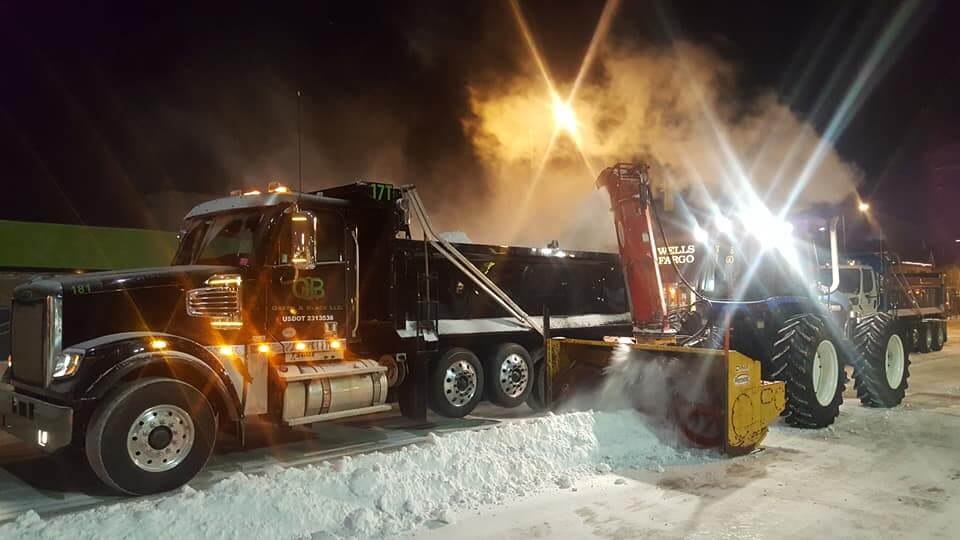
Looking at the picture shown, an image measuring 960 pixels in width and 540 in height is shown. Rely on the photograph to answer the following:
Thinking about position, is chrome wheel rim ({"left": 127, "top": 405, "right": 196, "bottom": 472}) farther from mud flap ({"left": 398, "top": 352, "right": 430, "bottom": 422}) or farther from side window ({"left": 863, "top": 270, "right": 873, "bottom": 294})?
side window ({"left": 863, "top": 270, "right": 873, "bottom": 294})

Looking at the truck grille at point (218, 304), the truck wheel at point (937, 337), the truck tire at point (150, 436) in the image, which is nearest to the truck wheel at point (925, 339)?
the truck wheel at point (937, 337)

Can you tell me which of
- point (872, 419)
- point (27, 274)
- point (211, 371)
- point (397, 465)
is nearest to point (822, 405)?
point (872, 419)

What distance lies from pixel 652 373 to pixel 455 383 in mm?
2668

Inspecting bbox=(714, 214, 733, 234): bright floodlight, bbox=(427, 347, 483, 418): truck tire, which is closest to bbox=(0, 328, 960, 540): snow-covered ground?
bbox=(427, 347, 483, 418): truck tire

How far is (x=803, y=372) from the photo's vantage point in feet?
26.1

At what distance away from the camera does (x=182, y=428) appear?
5953 mm

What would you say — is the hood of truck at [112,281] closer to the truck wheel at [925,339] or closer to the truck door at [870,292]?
the truck door at [870,292]

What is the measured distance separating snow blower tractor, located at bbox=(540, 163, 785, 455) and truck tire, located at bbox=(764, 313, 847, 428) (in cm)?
75

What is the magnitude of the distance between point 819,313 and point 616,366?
302 cm

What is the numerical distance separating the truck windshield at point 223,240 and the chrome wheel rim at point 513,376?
418 cm

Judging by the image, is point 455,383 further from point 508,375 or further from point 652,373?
point 652,373

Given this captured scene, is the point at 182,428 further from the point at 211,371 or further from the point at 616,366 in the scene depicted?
the point at 616,366

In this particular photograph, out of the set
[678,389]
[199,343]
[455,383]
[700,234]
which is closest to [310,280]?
[199,343]

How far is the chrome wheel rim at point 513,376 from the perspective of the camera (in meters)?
9.70
